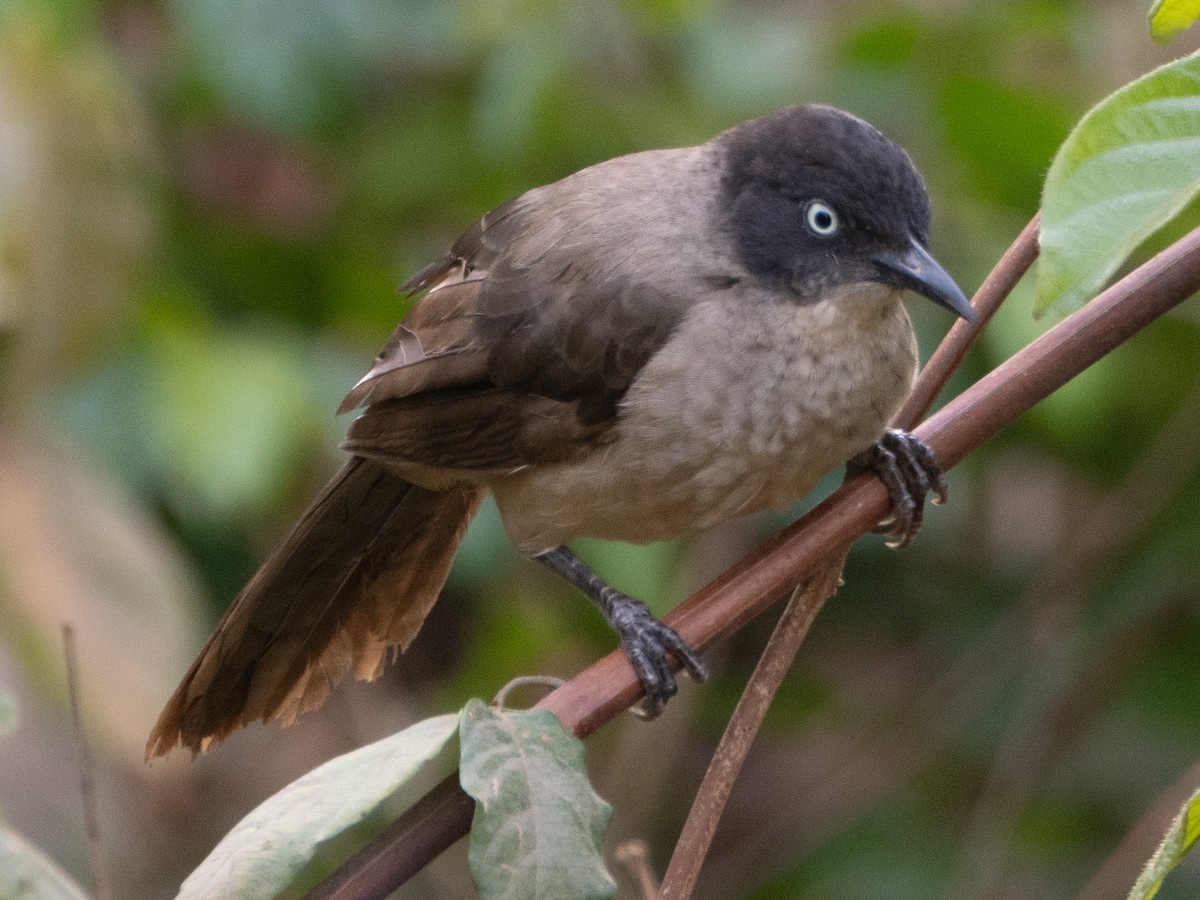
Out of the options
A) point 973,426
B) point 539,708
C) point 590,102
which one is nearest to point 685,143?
point 590,102

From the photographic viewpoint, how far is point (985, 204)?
12.5 ft

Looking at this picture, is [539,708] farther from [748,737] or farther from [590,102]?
[590,102]

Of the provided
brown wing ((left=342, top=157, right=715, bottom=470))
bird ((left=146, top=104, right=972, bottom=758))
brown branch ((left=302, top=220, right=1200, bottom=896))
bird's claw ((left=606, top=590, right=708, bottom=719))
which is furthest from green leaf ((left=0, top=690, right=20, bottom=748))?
brown wing ((left=342, top=157, right=715, bottom=470))

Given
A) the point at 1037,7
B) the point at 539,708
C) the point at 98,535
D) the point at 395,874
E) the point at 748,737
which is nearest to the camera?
the point at 395,874

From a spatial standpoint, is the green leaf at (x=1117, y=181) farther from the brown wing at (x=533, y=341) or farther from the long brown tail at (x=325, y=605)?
the long brown tail at (x=325, y=605)

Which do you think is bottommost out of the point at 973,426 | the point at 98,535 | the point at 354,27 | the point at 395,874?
the point at 98,535

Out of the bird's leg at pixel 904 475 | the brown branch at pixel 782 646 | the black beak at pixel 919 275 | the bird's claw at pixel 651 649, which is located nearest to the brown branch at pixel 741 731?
the brown branch at pixel 782 646

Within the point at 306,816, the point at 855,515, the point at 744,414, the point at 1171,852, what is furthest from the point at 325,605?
the point at 1171,852

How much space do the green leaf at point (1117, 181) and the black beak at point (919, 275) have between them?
101 centimetres

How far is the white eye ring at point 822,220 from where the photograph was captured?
282 cm

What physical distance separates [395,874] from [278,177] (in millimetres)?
4288

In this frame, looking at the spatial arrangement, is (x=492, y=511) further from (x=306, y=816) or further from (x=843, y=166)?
(x=306, y=816)

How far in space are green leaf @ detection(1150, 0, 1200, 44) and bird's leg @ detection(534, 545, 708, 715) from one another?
3.60 ft

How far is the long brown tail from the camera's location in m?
2.91
